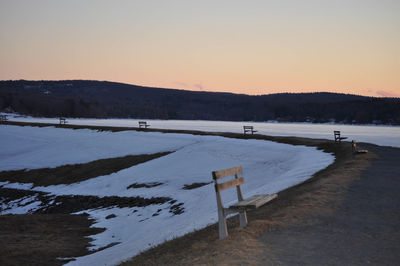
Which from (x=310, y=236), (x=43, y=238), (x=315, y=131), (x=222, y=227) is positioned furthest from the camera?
(x=315, y=131)

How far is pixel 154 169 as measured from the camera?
38.9 metres

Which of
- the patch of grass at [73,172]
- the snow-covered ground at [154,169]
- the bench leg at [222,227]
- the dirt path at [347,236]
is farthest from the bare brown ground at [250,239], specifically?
the patch of grass at [73,172]

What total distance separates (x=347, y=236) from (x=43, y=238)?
1340cm

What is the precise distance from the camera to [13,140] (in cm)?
7194

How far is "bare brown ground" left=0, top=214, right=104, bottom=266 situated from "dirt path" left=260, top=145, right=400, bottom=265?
344 inches

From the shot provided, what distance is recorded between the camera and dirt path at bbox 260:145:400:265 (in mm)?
7695

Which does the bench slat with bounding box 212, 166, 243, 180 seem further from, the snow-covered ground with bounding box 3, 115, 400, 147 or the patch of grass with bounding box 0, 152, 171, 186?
the snow-covered ground with bounding box 3, 115, 400, 147

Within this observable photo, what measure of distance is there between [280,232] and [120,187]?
26.6m

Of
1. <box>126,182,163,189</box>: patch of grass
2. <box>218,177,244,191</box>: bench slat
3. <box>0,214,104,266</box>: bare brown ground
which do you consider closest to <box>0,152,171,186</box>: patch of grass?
<box>126,182,163,189</box>: patch of grass

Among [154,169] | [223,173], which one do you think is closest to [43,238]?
[223,173]

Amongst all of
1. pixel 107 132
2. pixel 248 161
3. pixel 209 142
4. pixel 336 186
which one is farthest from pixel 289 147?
pixel 107 132

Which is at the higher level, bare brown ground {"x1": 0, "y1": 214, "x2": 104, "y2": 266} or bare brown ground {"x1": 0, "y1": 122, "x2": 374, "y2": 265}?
bare brown ground {"x1": 0, "y1": 122, "x2": 374, "y2": 265}

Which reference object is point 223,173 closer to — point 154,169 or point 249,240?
point 249,240

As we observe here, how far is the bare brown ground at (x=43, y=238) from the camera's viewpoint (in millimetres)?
15258
